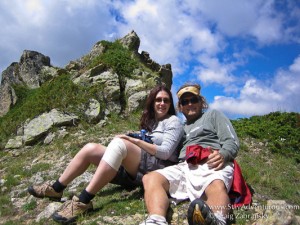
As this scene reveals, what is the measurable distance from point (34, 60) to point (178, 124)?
1303cm

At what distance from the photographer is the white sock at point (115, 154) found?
14.9 feet

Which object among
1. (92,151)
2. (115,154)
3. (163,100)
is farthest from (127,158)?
(163,100)

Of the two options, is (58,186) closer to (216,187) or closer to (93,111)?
(216,187)

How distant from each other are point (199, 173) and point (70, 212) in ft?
5.91

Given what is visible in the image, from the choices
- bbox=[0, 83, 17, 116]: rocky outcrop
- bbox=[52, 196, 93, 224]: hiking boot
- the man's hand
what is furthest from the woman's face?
bbox=[0, 83, 17, 116]: rocky outcrop

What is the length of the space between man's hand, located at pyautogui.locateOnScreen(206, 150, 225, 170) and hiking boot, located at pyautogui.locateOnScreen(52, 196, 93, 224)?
178cm

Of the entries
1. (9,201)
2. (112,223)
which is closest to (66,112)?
(9,201)

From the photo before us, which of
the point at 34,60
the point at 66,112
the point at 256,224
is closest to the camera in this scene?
the point at 256,224

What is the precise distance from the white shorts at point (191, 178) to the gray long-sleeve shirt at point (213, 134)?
0.89ft

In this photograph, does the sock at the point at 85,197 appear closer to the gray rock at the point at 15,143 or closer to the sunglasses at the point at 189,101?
the sunglasses at the point at 189,101

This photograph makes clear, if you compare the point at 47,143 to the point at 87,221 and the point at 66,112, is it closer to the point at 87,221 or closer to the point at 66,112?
the point at 66,112

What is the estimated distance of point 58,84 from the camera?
40.1 feet

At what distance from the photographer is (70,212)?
441 cm

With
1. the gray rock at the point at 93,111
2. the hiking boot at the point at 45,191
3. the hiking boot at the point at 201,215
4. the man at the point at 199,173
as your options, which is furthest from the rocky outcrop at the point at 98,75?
the hiking boot at the point at 201,215
